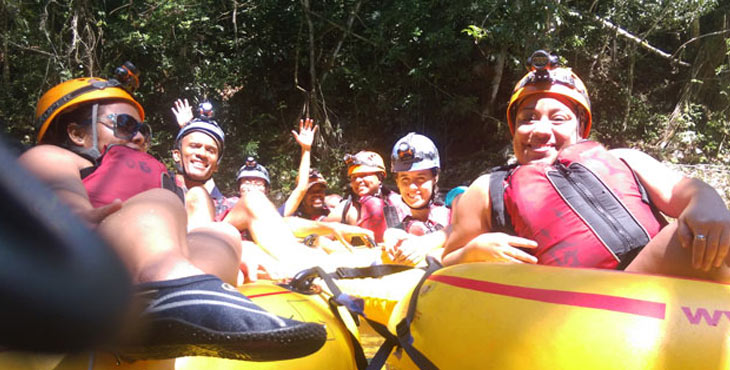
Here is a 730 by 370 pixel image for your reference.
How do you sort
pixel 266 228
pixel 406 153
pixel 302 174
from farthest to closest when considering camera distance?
pixel 302 174 < pixel 406 153 < pixel 266 228

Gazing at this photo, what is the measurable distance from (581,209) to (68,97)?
2178 millimetres

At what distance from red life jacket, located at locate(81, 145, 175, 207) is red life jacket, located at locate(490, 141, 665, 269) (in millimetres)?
1432

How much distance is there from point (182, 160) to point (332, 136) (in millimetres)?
7260

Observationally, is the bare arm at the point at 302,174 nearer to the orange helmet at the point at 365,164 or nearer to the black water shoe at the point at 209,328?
the orange helmet at the point at 365,164

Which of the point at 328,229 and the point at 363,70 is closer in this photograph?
the point at 328,229

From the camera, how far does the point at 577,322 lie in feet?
5.21

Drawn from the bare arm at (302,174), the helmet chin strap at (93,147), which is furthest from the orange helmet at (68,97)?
the bare arm at (302,174)

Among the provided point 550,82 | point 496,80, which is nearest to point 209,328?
point 550,82

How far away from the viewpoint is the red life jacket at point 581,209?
7.08 feet

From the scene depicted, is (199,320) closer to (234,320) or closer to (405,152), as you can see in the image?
(234,320)

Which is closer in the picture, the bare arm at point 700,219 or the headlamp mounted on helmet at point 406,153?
the bare arm at point 700,219

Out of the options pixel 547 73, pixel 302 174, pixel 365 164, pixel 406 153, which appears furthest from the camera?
pixel 302 174

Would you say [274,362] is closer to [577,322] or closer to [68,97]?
[577,322]

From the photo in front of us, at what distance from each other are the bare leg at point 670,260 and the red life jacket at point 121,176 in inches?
70.0
